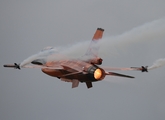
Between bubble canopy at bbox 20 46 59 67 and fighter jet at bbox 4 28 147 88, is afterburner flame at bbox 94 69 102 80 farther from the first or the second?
bubble canopy at bbox 20 46 59 67

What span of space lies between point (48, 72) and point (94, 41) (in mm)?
5041

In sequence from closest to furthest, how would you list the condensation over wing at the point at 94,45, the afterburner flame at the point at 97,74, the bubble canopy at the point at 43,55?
1. the afterburner flame at the point at 97,74
2. the condensation over wing at the point at 94,45
3. the bubble canopy at the point at 43,55

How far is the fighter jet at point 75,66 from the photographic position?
60.5 meters

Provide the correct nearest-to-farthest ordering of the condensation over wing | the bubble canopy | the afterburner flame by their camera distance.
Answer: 1. the afterburner flame
2. the condensation over wing
3. the bubble canopy

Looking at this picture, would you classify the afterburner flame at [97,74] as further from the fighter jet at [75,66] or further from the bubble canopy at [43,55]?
the bubble canopy at [43,55]

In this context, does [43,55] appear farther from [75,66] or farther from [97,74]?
[97,74]

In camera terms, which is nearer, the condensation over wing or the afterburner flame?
the afterburner flame

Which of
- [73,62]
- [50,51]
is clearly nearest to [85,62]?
[73,62]

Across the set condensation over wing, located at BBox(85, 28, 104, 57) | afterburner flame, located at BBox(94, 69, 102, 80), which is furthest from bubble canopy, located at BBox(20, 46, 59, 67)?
afterburner flame, located at BBox(94, 69, 102, 80)

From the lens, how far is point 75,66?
61562 millimetres

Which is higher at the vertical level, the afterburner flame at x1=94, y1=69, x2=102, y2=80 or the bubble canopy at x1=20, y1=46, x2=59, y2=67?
the bubble canopy at x1=20, y1=46, x2=59, y2=67

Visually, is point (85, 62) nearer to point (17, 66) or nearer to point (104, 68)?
point (104, 68)

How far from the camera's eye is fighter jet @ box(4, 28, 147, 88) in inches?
2383

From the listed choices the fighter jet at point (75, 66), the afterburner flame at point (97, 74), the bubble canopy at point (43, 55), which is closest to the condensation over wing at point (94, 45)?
the fighter jet at point (75, 66)
